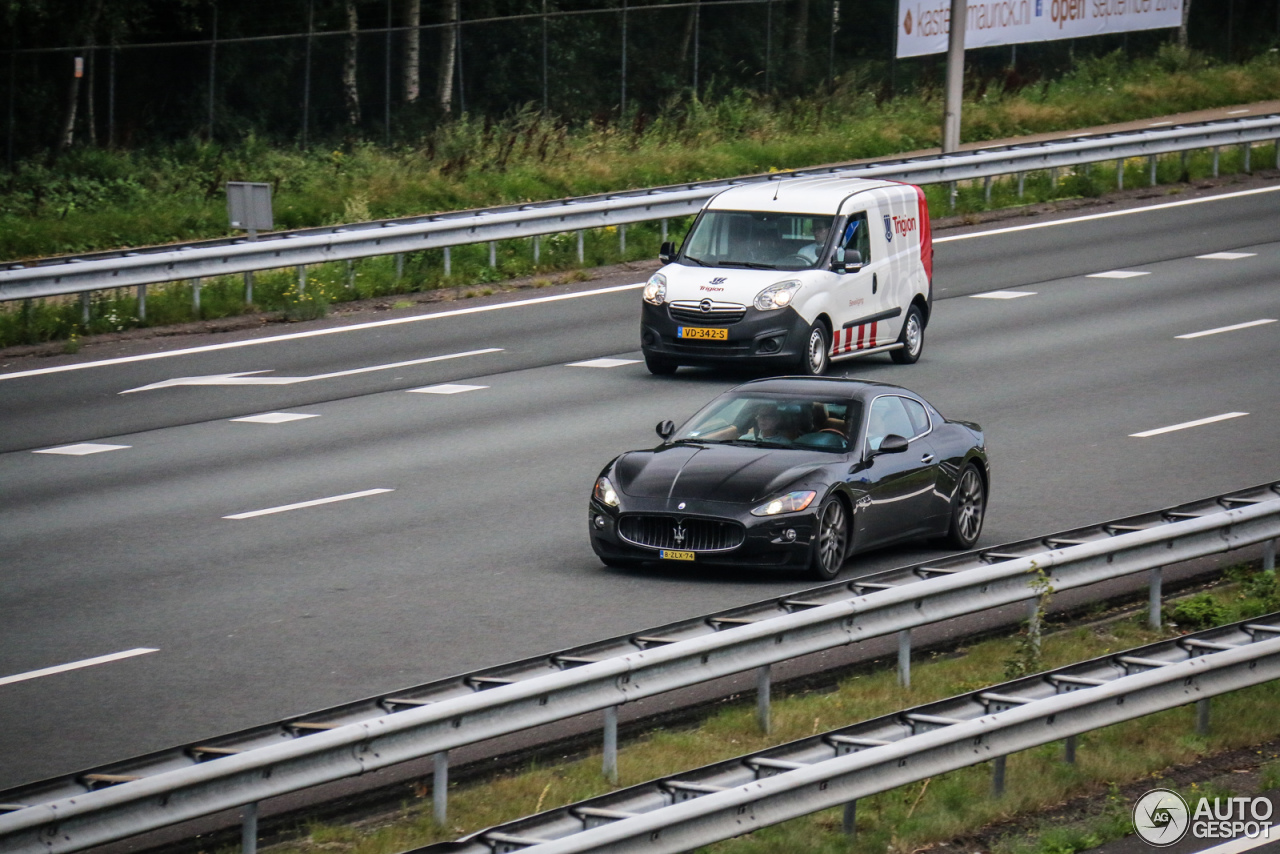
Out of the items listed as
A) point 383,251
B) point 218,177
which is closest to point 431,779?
point 383,251

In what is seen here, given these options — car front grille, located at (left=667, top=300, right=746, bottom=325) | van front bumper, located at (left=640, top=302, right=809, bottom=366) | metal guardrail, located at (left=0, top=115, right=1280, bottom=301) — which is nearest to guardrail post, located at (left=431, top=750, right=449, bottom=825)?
van front bumper, located at (left=640, top=302, right=809, bottom=366)

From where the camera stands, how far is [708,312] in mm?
21719

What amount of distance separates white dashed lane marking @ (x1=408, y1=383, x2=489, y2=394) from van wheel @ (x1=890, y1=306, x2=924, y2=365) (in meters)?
4.76

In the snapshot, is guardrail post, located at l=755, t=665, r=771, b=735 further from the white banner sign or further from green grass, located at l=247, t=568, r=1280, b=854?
the white banner sign

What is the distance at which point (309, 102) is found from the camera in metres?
39.1

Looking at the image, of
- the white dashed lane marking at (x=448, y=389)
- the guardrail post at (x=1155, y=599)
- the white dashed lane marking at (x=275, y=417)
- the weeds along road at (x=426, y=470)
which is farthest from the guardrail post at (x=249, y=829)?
the white dashed lane marking at (x=448, y=389)

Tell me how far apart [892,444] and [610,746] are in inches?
215

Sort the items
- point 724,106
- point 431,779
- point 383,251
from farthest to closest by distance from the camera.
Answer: point 724,106 < point 383,251 < point 431,779

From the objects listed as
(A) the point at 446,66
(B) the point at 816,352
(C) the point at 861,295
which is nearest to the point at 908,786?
(B) the point at 816,352

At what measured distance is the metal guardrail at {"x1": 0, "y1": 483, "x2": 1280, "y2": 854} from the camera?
783cm

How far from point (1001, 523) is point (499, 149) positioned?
2286 cm

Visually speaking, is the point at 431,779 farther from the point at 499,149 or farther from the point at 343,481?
the point at 499,149

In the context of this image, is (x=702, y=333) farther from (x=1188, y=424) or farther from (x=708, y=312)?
(x=1188, y=424)

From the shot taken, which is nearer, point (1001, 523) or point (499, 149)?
point (1001, 523)
